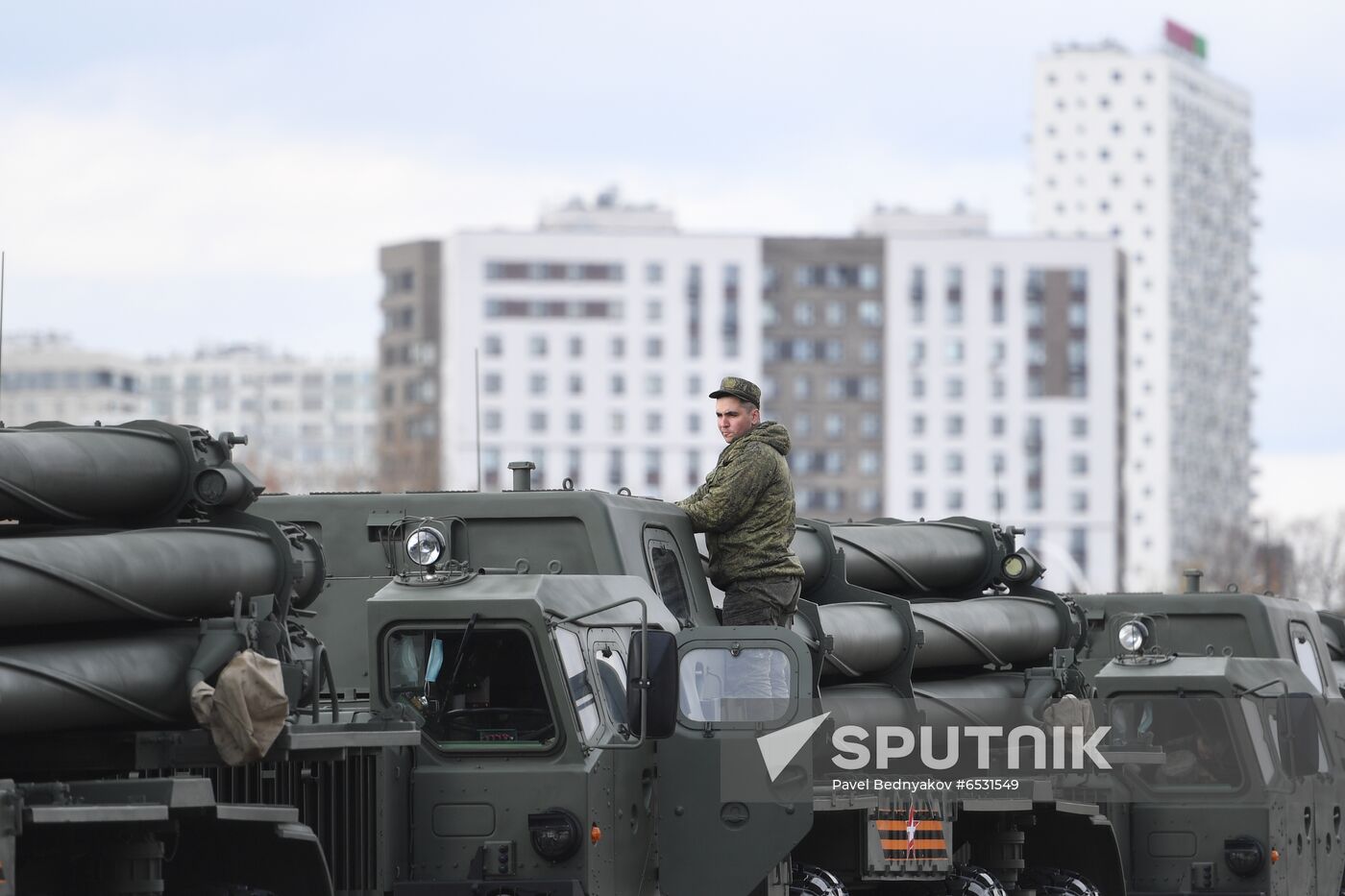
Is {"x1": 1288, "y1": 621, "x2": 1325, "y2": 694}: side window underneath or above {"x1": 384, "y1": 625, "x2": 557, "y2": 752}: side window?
underneath

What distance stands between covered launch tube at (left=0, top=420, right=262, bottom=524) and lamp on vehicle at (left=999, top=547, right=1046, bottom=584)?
23.3ft

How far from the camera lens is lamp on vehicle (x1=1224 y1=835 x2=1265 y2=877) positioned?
1625 centimetres

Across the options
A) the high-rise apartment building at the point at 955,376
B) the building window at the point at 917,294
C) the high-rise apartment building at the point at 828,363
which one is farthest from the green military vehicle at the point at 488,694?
the building window at the point at 917,294

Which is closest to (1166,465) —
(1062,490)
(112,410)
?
(1062,490)

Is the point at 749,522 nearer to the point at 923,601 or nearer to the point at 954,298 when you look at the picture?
the point at 923,601

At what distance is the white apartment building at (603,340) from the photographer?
143750 mm

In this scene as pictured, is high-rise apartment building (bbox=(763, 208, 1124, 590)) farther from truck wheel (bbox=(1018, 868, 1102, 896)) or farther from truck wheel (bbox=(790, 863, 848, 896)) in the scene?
truck wheel (bbox=(790, 863, 848, 896))

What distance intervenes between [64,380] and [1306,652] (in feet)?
572

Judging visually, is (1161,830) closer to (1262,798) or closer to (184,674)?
(1262,798)

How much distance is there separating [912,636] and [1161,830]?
11.2ft

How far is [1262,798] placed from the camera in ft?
53.7

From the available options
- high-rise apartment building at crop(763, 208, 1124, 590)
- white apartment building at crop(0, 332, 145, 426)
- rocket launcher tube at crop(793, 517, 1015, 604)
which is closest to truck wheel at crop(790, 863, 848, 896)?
rocket launcher tube at crop(793, 517, 1015, 604)

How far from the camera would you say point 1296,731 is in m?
16.4

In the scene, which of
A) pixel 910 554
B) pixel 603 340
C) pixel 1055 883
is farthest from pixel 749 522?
pixel 603 340
